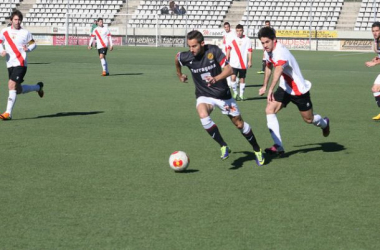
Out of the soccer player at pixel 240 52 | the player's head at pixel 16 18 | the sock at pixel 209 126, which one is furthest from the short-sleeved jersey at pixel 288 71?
the soccer player at pixel 240 52

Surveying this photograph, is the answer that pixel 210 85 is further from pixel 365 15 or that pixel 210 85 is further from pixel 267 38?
pixel 365 15

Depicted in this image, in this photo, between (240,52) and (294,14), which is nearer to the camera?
(240,52)

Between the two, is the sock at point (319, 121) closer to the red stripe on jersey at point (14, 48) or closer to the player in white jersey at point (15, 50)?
the player in white jersey at point (15, 50)

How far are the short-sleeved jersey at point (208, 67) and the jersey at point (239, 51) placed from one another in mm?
9650

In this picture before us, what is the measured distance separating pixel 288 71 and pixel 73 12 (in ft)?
178

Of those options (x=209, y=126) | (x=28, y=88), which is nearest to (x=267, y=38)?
(x=209, y=126)

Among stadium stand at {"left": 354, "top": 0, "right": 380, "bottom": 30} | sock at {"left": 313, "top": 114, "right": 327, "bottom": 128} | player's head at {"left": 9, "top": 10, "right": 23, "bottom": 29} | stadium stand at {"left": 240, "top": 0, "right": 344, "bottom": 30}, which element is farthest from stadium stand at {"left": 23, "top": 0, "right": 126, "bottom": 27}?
sock at {"left": 313, "top": 114, "right": 327, "bottom": 128}

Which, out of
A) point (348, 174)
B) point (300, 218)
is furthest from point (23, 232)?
point (348, 174)

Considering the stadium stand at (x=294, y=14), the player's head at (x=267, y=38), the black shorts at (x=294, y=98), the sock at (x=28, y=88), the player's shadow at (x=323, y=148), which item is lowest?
the stadium stand at (x=294, y=14)

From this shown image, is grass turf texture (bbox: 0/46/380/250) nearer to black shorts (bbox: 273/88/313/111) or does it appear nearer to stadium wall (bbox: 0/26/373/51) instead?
black shorts (bbox: 273/88/313/111)

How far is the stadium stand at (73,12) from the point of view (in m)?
59.5

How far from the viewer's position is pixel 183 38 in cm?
5575

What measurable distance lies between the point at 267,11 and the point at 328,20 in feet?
18.0

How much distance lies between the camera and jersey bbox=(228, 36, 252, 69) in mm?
18812
